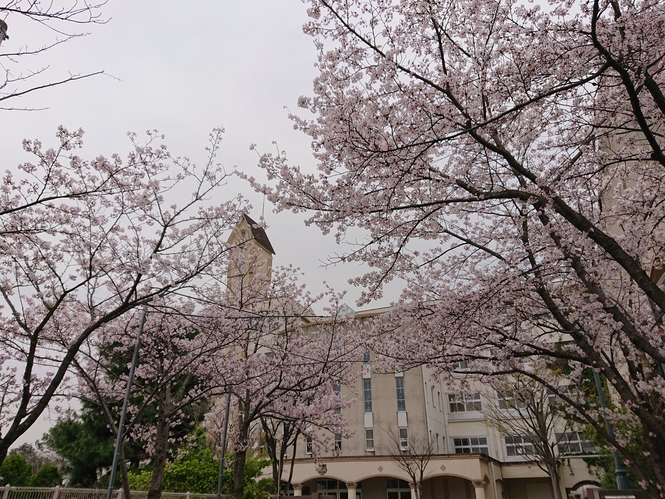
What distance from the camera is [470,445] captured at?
27984 mm

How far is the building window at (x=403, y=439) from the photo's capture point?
2522cm

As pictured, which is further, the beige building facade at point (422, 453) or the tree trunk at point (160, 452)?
the beige building facade at point (422, 453)

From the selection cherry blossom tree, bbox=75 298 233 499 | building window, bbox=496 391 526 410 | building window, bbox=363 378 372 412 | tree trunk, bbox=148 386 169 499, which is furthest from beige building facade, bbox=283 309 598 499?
tree trunk, bbox=148 386 169 499

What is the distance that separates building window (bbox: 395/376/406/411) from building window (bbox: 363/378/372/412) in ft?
5.66

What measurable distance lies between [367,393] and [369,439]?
265 cm

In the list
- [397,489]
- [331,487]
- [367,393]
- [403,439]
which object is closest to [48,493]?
[403,439]

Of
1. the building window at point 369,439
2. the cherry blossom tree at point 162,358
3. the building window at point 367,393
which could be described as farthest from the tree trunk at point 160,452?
the building window at point 367,393

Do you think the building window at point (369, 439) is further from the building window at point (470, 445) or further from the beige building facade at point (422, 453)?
the building window at point (470, 445)

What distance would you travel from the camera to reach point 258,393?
1241 centimetres

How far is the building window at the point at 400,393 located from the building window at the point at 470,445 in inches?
195

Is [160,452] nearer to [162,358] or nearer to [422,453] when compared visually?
[162,358]

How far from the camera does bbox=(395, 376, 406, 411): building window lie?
26594 mm

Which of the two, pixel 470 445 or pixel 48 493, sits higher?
pixel 470 445

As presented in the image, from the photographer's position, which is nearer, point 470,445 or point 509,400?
point 509,400
